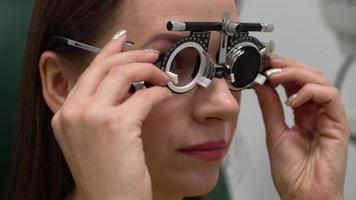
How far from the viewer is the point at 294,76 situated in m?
1.16

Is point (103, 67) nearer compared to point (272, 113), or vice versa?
point (103, 67)

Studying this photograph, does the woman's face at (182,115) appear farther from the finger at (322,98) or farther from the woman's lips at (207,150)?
the finger at (322,98)

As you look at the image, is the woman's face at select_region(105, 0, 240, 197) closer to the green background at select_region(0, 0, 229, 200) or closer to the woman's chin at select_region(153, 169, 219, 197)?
the woman's chin at select_region(153, 169, 219, 197)

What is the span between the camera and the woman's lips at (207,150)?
99 centimetres

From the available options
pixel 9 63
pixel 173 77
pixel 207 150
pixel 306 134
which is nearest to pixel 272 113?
pixel 306 134

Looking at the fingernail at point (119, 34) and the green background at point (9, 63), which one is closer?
the fingernail at point (119, 34)

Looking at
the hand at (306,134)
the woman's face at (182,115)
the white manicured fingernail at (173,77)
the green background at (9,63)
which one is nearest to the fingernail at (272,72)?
the hand at (306,134)

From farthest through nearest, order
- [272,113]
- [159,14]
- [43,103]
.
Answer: [272,113]
[43,103]
[159,14]

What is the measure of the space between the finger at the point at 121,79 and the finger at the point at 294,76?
35 centimetres

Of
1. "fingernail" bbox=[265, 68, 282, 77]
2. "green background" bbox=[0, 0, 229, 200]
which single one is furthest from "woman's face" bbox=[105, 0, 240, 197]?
"green background" bbox=[0, 0, 229, 200]

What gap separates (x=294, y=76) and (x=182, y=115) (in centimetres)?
32

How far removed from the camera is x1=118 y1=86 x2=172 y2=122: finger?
867 mm

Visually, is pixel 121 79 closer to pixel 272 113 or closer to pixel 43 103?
pixel 43 103

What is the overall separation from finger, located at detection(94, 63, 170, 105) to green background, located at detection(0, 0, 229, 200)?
498 millimetres
